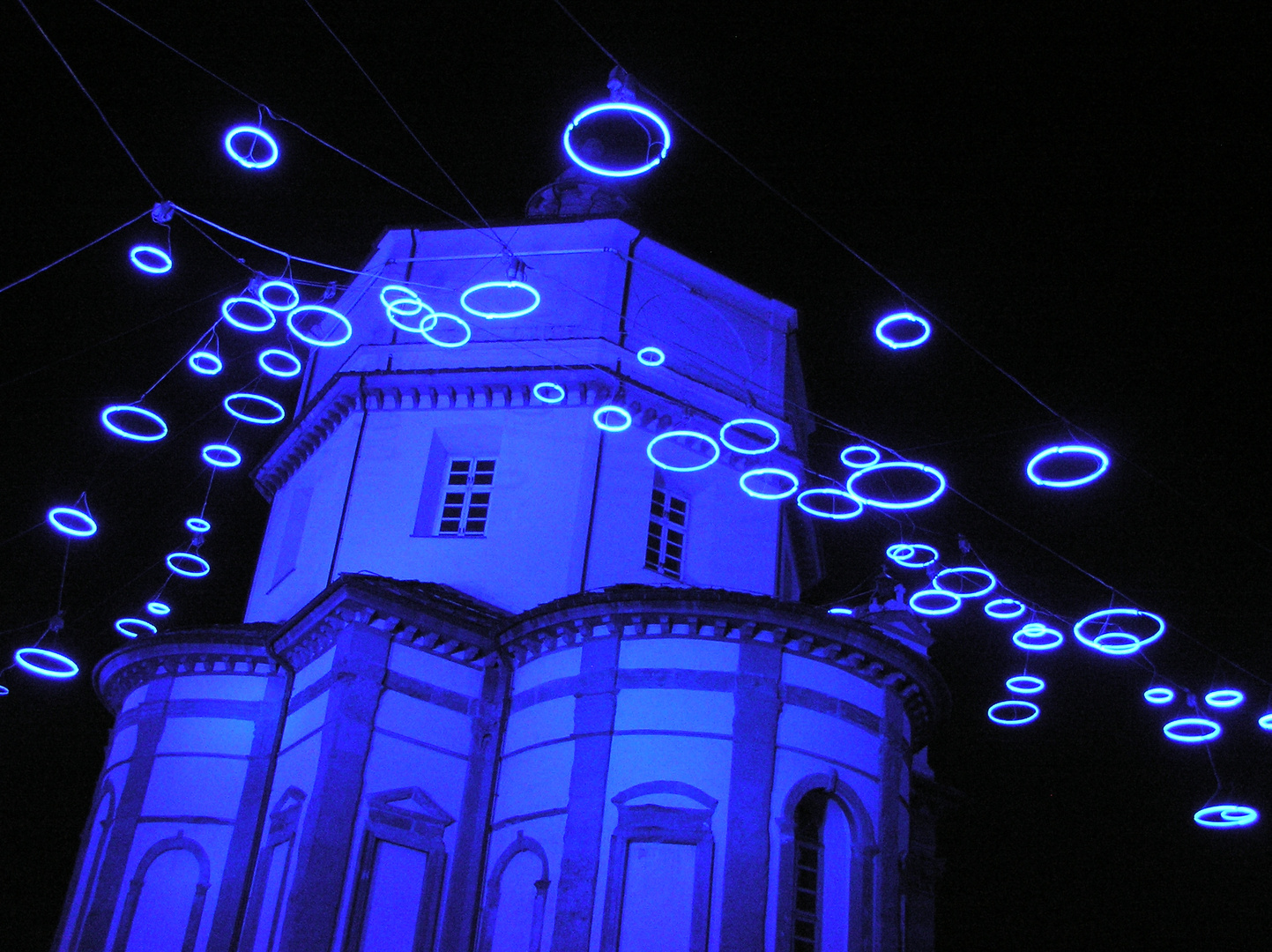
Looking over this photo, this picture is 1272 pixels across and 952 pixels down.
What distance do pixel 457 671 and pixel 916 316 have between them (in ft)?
34.4

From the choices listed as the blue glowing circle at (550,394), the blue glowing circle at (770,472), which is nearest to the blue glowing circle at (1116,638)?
the blue glowing circle at (770,472)

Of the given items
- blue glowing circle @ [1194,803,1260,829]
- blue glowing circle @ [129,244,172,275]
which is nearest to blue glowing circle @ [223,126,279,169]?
blue glowing circle @ [129,244,172,275]

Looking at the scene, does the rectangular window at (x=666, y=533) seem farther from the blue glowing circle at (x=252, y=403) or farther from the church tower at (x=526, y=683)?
the blue glowing circle at (x=252, y=403)

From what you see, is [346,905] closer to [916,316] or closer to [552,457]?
[552,457]

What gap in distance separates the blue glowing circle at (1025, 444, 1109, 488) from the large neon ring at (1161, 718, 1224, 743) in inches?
209

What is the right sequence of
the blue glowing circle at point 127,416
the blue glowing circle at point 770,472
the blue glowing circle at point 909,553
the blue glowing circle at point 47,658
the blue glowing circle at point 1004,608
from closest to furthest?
the blue glowing circle at point 127,416, the blue glowing circle at point 770,472, the blue glowing circle at point 909,553, the blue glowing circle at point 47,658, the blue glowing circle at point 1004,608

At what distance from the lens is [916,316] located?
1308cm

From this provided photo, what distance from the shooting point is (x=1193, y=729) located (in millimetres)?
17734

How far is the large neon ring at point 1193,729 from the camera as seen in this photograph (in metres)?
17.0

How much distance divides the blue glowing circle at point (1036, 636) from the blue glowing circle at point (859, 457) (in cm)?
403

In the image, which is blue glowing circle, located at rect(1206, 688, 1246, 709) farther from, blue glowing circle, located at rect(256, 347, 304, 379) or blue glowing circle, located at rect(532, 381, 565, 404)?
blue glowing circle, located at rect(256, 347, 304, 379)

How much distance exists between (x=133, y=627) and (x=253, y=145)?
14942mm

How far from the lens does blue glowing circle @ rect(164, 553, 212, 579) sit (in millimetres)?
21375

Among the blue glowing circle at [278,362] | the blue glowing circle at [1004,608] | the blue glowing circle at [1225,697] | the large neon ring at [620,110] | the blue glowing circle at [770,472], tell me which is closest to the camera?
the large neon ring at [620,110]
